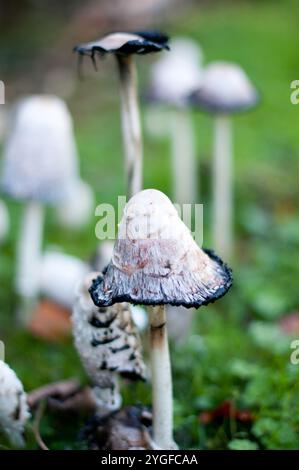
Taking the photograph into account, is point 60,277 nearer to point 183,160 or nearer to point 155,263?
point 183,160

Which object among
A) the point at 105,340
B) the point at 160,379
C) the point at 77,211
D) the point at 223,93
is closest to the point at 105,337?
the point at 105,340

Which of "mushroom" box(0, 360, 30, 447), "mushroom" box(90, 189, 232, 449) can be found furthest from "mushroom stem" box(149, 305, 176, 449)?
"mushroom" box(0, 360, 30, 447)

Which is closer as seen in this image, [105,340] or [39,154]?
[105,340]

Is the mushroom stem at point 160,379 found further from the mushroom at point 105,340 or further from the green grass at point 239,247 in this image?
the green grass at point 239,247

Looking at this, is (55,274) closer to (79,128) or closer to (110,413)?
(110,413)

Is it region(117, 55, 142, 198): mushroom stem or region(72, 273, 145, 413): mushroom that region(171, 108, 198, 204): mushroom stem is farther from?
region(72, 273, 145, 413): mushroom

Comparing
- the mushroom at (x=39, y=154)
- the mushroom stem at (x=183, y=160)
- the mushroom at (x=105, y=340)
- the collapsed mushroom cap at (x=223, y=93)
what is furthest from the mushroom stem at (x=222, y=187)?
the mushroom at (x=105, y=340)
